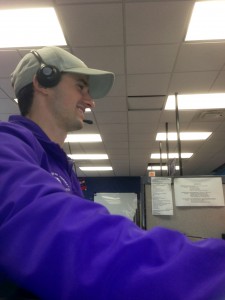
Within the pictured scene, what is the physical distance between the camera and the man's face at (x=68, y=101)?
91 cm

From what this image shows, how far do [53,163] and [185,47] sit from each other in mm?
2209

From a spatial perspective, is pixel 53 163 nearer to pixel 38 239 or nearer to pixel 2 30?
pixel 38 239

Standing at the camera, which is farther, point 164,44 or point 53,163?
point 164,44

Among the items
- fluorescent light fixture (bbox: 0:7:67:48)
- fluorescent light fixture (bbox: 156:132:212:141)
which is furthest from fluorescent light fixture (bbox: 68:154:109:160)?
fluorescent light fixture (bbox: 0:7:67:48)

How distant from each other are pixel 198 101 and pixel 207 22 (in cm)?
162

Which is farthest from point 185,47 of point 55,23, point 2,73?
point 2,73

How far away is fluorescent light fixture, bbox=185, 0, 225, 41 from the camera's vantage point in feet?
6.67

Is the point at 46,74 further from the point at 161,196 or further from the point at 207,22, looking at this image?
the point at 207,22

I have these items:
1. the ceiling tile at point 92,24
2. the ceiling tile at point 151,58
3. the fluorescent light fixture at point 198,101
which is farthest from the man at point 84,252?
the fluorescent light fixture at point 198,101

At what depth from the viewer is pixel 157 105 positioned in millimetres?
3803

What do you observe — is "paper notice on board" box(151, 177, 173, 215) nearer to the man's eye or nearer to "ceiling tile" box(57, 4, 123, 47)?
the man's eye

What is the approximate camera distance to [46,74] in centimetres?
84

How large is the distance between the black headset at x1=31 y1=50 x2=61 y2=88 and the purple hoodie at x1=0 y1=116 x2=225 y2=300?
22.1 inches

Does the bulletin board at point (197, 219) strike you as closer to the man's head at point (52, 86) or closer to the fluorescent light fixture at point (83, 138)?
the man's head at point (52, 86)
